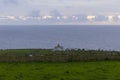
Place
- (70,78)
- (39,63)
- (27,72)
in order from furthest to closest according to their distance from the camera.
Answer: (39,63), (27,72), (70,78)

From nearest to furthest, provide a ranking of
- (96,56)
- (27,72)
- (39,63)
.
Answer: (27,72) < (39,63) < (96,56)

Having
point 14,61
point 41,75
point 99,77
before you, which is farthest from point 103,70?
point 14,61

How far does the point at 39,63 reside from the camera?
1719 inches

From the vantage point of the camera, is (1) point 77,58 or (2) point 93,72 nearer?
(2) point 93,72

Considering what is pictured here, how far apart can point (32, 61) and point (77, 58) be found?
21.1ft

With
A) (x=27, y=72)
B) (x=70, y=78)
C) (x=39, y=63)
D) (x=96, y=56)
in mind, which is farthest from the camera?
(x=96, y=56)

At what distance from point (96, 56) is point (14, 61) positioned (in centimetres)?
1192

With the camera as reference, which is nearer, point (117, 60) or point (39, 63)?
point (39, 63)

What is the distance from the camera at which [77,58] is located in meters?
45.7

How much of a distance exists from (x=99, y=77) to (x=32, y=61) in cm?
1544

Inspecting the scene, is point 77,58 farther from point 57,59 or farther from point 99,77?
point 99,77

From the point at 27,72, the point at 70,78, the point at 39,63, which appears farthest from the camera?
the point at 39,63

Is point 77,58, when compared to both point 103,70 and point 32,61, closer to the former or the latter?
point 32,61

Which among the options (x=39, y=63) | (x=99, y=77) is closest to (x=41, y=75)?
(x=99, y=77)
